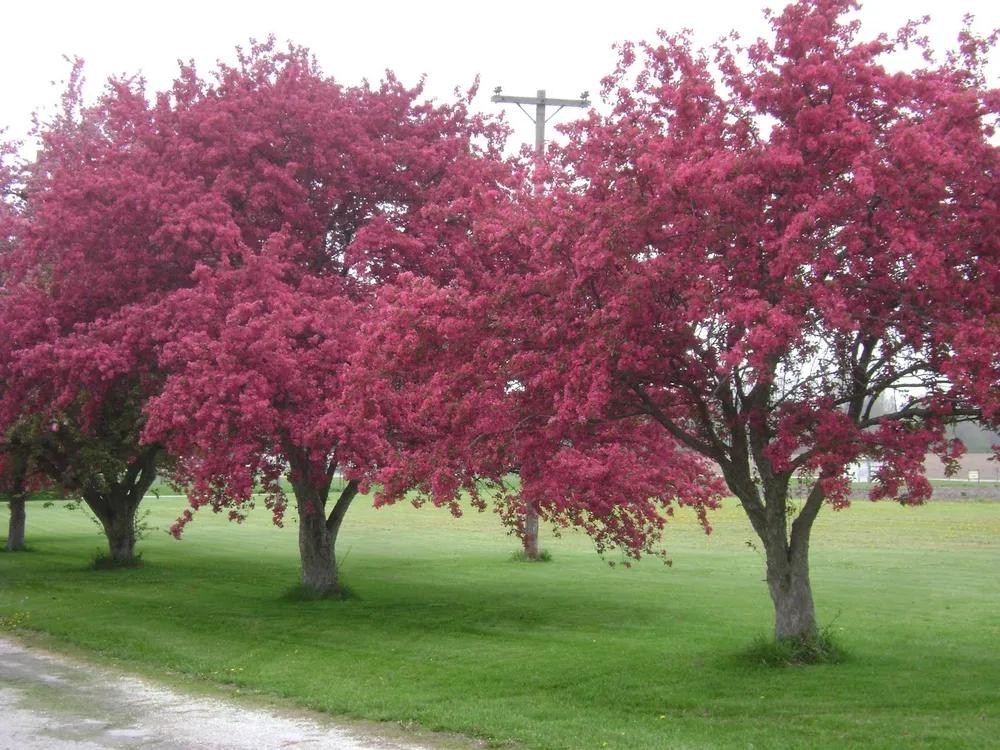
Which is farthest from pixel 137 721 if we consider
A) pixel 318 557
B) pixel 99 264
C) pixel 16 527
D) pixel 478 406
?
pixel 16 527

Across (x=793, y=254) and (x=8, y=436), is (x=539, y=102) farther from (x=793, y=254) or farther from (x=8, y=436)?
(x=793, y=254)

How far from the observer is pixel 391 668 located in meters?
13.1

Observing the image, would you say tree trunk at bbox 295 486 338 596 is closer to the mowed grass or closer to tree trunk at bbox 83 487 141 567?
the mowed grass

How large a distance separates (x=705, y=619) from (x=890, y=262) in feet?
31.4

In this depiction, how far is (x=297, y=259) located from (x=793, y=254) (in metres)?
10.8

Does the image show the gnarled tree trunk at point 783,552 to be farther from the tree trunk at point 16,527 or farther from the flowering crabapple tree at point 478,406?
the tree trunk at point 16,527

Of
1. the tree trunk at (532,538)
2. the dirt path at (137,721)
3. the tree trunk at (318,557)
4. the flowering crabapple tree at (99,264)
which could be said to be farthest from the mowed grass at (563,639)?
the flowering crabapple tree at (99,264)

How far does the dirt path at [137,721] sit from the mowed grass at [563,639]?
→ 2.38ft

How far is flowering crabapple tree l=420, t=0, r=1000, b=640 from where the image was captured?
31.9ft

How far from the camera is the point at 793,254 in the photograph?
31.7 ft

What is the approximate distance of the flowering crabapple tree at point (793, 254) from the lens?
9.73 meters

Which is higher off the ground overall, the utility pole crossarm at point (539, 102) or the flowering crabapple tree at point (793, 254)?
the utility pole crossarm at point (539, 102)

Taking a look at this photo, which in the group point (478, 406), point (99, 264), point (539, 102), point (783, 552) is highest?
point (539, 102)

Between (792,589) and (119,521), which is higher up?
(119,521)
